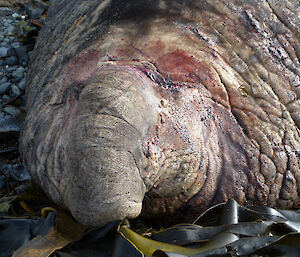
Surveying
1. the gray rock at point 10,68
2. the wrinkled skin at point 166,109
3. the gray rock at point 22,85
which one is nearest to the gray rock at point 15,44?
the gray rock at point 10,68

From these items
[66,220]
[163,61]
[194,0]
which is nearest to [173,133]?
[163,61]

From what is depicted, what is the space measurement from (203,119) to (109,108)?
676mm

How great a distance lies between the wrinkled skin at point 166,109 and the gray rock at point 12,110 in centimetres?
87

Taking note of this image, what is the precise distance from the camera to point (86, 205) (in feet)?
7.69

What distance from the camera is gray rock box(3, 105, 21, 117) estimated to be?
4203 millimetres

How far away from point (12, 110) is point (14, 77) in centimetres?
55

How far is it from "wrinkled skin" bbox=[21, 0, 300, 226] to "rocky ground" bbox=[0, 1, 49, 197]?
57 centimetres

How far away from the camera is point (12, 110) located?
167 inches

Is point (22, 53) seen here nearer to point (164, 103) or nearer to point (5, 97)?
point (5, 97)

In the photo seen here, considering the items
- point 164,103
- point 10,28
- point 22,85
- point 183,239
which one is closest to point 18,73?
point 22,85

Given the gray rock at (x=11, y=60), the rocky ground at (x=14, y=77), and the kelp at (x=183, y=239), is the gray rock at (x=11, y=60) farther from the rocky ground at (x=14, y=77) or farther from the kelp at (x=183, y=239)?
the kelp at (x=183, y=239)

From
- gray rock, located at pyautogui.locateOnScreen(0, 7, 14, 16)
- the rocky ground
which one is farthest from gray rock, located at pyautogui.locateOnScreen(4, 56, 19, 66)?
gray rock, located at pyautogui.locateOnScreen(0, 7, 14, 16)

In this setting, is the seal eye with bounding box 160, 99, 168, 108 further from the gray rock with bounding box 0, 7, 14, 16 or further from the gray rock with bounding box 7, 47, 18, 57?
the gray rock with bounding box 0, 7, 14, 16

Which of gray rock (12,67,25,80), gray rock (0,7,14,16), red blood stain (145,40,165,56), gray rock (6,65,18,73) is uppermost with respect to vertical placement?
red blood stain (145,40,165,56)
